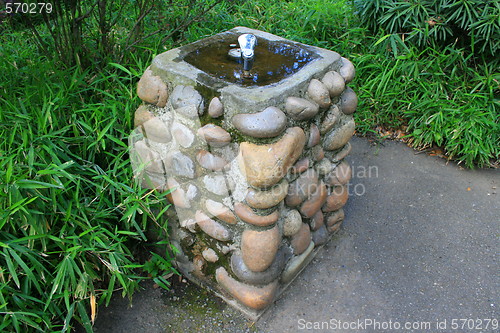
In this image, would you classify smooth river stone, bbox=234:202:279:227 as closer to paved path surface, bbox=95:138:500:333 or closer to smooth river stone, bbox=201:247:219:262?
smooth river stone, bbox=201:247:219:262

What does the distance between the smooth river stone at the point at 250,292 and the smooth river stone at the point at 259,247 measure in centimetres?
11

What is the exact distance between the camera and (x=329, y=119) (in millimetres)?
1804

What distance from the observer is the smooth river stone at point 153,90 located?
1711 millimetres

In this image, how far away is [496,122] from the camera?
273 cm

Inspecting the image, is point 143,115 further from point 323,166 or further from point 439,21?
point 439,21

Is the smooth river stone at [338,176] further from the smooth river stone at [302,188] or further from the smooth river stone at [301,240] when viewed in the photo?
the smooth river stone at [301,240]

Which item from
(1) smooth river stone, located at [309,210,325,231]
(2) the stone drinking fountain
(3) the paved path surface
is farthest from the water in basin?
(3) the paved path surface

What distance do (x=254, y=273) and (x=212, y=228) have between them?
0.24 metres

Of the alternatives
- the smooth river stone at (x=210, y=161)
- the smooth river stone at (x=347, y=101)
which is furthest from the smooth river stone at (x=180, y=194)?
the smooth river stone at (x=347, y=101)

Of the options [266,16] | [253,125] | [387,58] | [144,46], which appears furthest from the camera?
[266,16]

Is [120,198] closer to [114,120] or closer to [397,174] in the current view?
[114,120]

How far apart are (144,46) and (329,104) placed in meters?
1.28

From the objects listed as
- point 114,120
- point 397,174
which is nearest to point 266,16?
point 397,174

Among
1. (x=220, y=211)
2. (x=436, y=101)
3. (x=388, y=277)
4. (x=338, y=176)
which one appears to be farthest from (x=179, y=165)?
(x=436, y=101)
